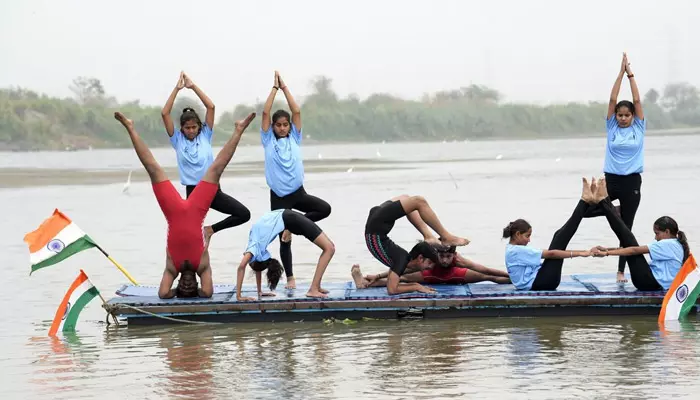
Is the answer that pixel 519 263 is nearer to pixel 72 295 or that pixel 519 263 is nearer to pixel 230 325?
pixel 230 325

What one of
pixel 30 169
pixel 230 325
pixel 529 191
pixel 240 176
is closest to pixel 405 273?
pixel 230 325

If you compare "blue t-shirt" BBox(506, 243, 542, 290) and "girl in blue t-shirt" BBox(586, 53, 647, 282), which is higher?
"girl in blue t-shirt" BBox(586, 53, 647, 282)

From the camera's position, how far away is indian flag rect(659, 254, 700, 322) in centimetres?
1152

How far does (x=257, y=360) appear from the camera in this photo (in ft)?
34.8

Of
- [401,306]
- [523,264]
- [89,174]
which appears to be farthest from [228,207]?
[89,174]

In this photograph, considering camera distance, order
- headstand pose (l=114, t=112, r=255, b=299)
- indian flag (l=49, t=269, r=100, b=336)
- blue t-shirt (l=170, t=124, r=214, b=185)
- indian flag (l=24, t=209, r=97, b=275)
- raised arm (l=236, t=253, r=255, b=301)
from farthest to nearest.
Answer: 1. blue t-shirt (l=170, t=124, r=214, b=185)
2. indian flag (l=24, t=209, r=97, b=275)
3. indian flag (l=49, t=269, r=100, b=336)
4. headstand pose (l=114, t=112, r=255, b=299)
5. raised arm (l=236, t=253, r=255, b=301)

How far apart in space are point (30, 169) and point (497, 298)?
1866 inches

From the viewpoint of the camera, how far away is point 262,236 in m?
12.1

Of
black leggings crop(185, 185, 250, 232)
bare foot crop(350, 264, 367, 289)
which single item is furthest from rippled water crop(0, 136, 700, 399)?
black leggings crop(185, 185, 250, 232)

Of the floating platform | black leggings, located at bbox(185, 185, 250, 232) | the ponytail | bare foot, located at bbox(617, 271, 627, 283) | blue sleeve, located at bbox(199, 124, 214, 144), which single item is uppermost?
blue sleeve, located at bbox(199, 124, 214, 144)

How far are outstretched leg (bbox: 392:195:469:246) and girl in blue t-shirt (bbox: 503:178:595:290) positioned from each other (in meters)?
0.55

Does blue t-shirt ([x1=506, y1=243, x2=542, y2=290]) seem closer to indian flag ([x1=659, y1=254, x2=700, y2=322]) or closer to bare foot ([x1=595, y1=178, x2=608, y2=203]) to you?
bare foot ([x1=595, y1=178, x2=608, y2=203])

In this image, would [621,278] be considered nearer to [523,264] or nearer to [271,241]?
[523,264]

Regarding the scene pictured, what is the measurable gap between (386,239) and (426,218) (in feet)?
1.74
